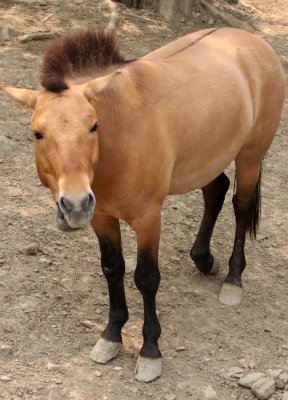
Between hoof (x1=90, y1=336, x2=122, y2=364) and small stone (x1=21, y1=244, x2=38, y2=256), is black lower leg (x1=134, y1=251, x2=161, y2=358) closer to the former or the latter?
hoof (x1=90, y1=336, x2=122, y2=364)

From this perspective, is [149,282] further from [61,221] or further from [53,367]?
[61,221]

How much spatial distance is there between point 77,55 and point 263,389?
2159 mm

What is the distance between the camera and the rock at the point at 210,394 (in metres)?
3.75

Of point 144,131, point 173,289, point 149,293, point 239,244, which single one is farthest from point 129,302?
point 144,131

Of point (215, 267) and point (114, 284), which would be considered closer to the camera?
point (114, 284)

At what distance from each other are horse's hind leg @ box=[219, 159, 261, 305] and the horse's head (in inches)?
73.0

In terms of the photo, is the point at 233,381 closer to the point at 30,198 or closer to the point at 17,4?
the point at 30,198

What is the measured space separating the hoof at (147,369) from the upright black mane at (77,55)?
1.74 m

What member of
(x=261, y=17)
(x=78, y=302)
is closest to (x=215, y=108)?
(x=78, y=302)

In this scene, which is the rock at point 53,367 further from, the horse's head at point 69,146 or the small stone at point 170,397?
the horse's head at point 69,146

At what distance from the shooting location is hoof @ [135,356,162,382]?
152 inches

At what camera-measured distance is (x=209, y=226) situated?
5.02 m

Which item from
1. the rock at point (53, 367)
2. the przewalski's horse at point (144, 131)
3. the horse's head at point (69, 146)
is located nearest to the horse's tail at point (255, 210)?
the przewalski's horse at point (144, 131)

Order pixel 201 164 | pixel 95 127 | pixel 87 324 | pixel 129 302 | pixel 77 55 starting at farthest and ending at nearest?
pixel 129 302 → pixel 87 324 → pixel 201 164 → pixel 77 55 → pixel 95 127
